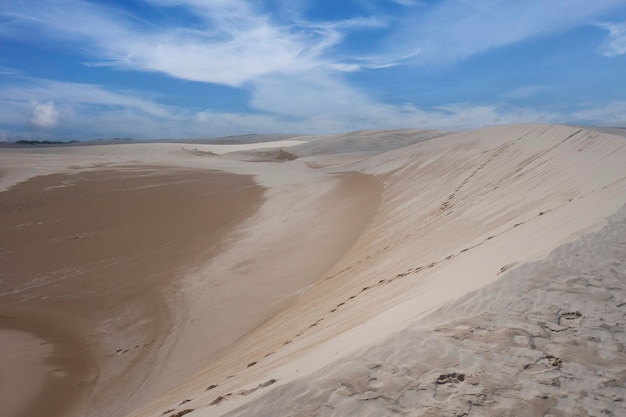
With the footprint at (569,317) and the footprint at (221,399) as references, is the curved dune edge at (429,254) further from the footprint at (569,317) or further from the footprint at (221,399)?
the footprint at (569,317)

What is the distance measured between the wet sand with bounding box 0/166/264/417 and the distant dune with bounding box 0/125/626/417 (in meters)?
0.04

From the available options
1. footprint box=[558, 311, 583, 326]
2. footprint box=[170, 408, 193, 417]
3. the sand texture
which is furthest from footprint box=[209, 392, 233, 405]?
footprint box=[558, 311, 583, 326]

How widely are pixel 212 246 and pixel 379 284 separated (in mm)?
5885

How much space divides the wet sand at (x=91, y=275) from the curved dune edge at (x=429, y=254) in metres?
1.75

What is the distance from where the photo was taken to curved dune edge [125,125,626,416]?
3.20 meters

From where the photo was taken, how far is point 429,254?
5828mm

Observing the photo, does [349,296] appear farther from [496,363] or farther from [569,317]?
[496,363]

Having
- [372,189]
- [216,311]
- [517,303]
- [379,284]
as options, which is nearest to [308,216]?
[372,189]

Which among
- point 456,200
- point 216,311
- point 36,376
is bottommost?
point 36,376

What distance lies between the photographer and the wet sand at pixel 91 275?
17.6 ft

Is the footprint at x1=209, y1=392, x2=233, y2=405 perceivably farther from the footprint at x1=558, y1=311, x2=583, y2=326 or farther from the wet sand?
the wet sand

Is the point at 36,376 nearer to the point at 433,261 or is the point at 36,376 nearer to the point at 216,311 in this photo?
the point at 216,311

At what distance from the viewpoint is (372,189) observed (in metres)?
16.4

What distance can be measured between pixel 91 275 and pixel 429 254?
21.6 ft
